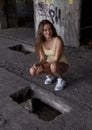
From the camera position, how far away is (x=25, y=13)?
9344 millimetres

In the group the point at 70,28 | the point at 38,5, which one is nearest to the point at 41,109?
the point at 70,28

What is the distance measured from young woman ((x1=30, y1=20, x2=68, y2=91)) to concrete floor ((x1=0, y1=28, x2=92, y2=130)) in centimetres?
24

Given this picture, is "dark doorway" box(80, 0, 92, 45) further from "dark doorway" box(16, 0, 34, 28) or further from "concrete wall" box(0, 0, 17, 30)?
"concrete wall" box(0, 0, 17, 30)

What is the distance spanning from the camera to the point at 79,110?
2.89 metres

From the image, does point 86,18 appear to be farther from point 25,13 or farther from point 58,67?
point 25,13

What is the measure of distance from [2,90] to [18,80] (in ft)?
1.18

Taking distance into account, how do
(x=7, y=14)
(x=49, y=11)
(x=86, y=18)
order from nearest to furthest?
(x=49, y=11)
(x=86, y=18)
(x=7, y=14)

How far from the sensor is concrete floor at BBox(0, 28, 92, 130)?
271 cm

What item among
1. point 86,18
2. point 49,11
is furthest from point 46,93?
point 86,18

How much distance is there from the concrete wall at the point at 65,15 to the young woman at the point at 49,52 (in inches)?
75.3

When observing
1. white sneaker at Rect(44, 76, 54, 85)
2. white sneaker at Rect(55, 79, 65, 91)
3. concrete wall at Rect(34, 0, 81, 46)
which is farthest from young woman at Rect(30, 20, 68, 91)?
concrete wall at Rect(34, 0, 81, 46)

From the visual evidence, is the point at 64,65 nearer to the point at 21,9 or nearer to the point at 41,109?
the point at 41,109

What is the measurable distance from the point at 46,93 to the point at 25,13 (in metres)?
6.53

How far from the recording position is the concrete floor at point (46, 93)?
107 inches
